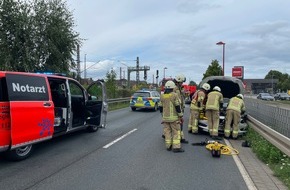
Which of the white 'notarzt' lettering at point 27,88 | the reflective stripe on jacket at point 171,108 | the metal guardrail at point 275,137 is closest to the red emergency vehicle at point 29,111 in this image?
the white 'notarzt' lettering at point 27,88

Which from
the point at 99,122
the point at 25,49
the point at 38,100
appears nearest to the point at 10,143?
the point at 38,100

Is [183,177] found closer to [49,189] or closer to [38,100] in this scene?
[49,189]

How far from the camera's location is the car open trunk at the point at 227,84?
13266 mm

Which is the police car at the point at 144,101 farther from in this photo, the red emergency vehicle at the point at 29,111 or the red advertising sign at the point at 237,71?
the red emergency vehicle at the point at 29,111

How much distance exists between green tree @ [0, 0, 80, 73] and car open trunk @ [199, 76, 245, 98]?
1023cm

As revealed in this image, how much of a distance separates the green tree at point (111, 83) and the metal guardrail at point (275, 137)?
20.4 metres

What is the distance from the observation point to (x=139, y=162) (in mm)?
7141

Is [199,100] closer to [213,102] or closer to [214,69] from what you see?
[213,102]

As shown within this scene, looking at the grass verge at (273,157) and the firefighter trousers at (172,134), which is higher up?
the firefighter trousers at (172,134)

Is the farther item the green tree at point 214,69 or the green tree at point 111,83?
the green tree at point 214,69

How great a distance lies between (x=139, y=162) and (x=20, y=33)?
14331 millimetres

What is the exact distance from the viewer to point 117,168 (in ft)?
21.6

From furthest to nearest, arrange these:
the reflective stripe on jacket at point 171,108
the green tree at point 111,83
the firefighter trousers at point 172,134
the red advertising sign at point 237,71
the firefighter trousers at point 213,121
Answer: the green tree at point 111,83
the red advertising sign at point 237,71
the firefighter trousers at point 213,121
the reflective stripe on jacket at point 171,108
the firefighter trousers at point 172,134

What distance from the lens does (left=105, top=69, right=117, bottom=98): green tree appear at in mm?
29875
